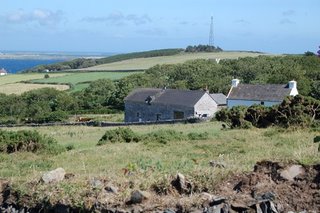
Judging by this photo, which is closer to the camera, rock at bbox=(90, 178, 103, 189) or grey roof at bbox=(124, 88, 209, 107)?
rock at bbox=(90, 178, 103, 189)

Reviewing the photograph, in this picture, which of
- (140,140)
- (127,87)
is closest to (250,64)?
(127,87)

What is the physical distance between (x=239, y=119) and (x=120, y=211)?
22875mm

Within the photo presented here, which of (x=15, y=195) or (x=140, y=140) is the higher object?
(x=15, y=195)

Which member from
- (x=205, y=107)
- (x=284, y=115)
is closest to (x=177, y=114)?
(x=205, y=107)

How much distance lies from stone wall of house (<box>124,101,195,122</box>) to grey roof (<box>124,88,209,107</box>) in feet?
1.41

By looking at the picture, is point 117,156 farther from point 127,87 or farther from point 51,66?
point 51,66

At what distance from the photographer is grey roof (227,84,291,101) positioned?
2240 inches

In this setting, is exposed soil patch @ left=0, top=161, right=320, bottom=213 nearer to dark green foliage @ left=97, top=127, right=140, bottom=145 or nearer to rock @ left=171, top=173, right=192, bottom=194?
rock @ left=171, top=173, right=192, bottom=194

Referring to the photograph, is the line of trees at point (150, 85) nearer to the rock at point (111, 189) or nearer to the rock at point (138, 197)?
the rock at point (111, 189)

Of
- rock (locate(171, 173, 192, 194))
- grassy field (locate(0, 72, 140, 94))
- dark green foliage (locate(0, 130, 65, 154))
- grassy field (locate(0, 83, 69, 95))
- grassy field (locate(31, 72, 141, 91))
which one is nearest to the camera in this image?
rock (locate(171, 173, 192, 194))

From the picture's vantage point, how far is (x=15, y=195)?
8.67 meters

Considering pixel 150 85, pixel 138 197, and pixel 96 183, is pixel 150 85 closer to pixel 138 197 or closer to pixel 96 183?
pixel 96 183

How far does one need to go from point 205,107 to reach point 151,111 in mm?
6364

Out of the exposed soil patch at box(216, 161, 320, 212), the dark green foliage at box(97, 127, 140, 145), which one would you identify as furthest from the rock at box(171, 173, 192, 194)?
the dark green foliage at box(97, 127, 140, 145)
